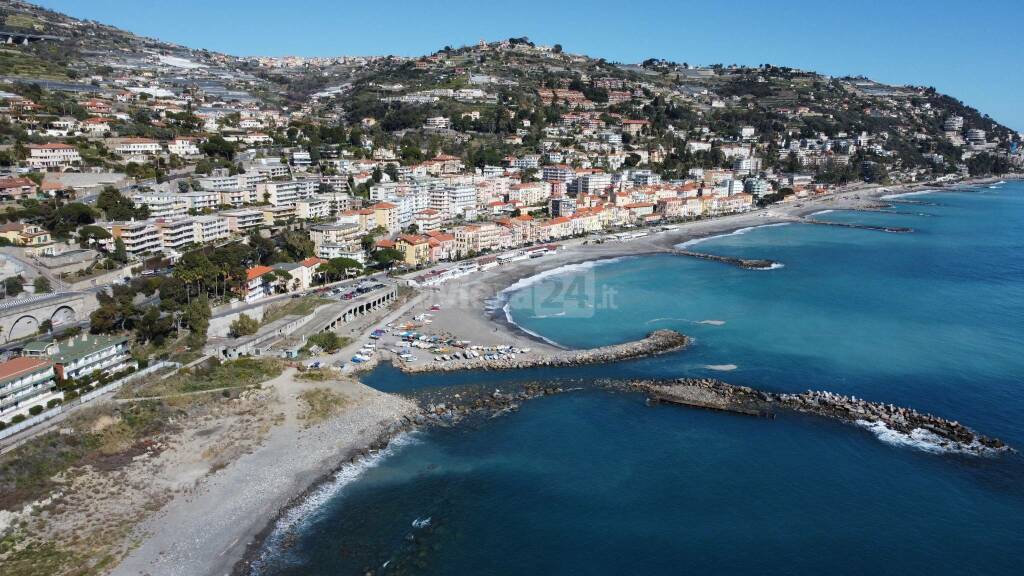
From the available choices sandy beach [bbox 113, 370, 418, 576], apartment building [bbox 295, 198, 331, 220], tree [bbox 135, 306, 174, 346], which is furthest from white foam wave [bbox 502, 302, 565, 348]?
apartment building [bbox 295, 198, 331, 220]

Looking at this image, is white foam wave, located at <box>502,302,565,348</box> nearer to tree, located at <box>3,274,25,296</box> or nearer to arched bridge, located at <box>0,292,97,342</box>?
arched bridge, located at <box>0,292,97,342</box>

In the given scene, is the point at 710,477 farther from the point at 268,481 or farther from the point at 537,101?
the point at 537,101

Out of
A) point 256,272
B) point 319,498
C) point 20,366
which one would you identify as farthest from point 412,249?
point 319,498

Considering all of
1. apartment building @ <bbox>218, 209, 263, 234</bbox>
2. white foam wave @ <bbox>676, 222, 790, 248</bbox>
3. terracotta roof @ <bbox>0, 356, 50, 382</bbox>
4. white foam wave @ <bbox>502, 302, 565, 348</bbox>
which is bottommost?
white foam wave @ <bbox>502, 302, 565, 348</bbox>

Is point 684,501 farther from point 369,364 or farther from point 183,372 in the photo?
point 183,372

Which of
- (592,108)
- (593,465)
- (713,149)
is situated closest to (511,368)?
(593,465)
